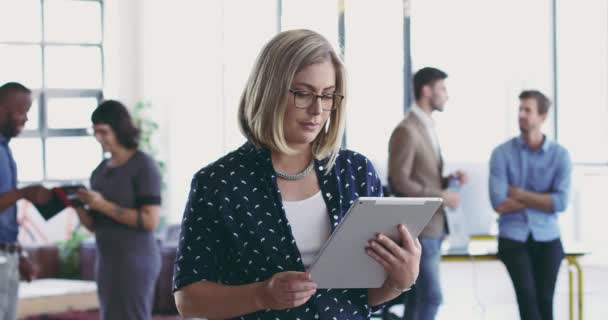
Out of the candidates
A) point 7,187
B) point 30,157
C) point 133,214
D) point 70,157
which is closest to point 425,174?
point 133,214

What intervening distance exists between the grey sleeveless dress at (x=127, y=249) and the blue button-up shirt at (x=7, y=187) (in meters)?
0.35

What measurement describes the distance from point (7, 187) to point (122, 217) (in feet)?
1.54

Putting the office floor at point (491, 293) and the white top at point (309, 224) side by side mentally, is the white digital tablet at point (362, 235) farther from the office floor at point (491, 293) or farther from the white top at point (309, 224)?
the office floor at point (491, 293)

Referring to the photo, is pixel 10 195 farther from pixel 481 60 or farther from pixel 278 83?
pixel 481 60

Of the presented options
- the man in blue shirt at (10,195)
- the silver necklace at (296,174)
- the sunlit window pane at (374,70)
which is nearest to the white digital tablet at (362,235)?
the silver necklace at (296,174)

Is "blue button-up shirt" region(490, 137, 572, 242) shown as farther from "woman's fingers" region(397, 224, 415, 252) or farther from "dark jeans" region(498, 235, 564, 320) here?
"woman's fingers" region(397, 224, 415, 252)

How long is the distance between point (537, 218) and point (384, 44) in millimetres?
5551

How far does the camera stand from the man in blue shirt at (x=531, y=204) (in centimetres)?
468

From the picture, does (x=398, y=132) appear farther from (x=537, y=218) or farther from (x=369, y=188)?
(x=369, y=188)

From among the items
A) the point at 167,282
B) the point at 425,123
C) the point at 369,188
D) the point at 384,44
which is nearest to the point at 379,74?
the point at 384,44

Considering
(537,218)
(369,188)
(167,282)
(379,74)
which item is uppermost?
(379,74)

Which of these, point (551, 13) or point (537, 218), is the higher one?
point (551, 13)

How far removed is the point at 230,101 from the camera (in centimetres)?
991

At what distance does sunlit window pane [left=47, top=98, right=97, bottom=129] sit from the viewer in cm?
976
